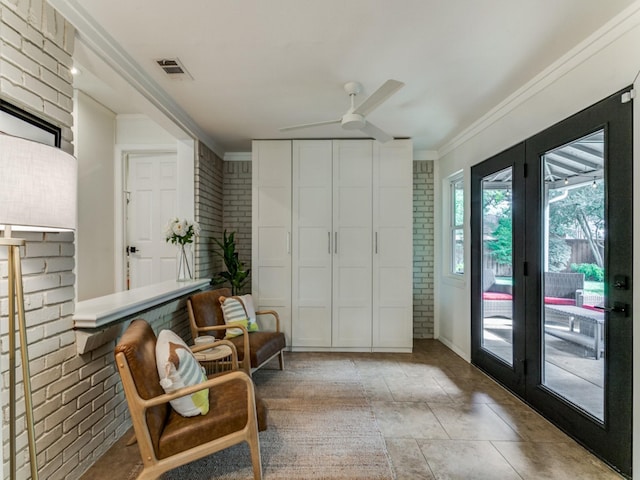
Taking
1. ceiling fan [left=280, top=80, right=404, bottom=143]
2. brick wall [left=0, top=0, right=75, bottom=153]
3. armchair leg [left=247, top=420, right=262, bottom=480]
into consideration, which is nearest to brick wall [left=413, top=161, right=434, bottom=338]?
ceiling fan [left=280, top=80, right=404, bottom=143]

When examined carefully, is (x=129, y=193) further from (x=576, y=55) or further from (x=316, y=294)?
(x=576, y=55)

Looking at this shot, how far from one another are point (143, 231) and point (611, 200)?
4367mm

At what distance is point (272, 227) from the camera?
3936 mm

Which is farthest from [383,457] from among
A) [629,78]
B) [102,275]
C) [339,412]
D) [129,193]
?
[129,193]

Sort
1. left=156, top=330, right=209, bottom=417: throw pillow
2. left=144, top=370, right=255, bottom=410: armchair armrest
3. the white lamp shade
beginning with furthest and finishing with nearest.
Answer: left=156, top=330, right=209, bottom=417: throw pillow, left=144, top=370, right=255, bottom=410: armchair armrest, the white lamp shade

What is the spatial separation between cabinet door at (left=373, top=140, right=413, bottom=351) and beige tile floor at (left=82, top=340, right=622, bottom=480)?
0.71m

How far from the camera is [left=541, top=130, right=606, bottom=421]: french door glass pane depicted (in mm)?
1995

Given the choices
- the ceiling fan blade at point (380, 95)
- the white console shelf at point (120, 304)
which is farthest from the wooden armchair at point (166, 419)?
the ceiling fan blade at point (380, 95)

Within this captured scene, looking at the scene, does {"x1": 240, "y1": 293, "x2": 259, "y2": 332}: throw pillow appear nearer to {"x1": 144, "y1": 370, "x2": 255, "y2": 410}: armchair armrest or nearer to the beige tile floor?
the beige tile floor

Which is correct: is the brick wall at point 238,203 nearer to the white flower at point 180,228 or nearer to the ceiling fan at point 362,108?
the white flower at point 180,228

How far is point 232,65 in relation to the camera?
232 centimetres

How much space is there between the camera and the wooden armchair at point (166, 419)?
149 centimetres

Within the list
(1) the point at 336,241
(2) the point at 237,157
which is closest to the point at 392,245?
(1) the point at 336,241

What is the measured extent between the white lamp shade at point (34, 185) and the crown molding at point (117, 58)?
3.64 feet
